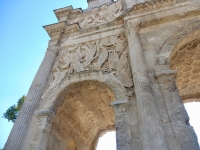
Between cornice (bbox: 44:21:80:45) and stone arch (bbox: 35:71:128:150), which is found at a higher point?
cornice (bbox: 44:21:80:45)

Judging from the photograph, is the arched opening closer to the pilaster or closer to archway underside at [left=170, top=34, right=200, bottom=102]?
archway underside at [left=170, top=34, right=200, bottom=102]

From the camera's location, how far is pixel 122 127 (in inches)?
162

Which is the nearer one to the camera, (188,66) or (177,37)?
(177,37)

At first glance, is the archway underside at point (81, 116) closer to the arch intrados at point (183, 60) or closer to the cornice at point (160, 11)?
the arch intrados at point (183, 60)

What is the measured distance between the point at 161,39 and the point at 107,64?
6.32ft

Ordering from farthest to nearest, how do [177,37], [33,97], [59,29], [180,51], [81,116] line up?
[59,29]
[81,116]
[180,51]
[33,97]
[177,37]

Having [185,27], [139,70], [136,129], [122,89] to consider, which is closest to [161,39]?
[185,27]

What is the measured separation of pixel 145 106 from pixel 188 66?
391 centimetres

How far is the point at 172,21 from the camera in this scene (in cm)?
611

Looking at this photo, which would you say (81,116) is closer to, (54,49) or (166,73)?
(54,49)

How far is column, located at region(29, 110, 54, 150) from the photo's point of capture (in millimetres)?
4578

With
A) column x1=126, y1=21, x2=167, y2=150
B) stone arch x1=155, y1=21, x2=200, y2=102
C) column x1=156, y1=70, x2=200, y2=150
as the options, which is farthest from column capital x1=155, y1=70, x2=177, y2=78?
column x1=126, y1=21, x2=167, y2=150

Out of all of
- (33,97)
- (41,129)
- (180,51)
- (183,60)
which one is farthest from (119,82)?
(183,60)

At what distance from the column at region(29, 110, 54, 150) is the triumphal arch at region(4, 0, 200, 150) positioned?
3 centimetres
